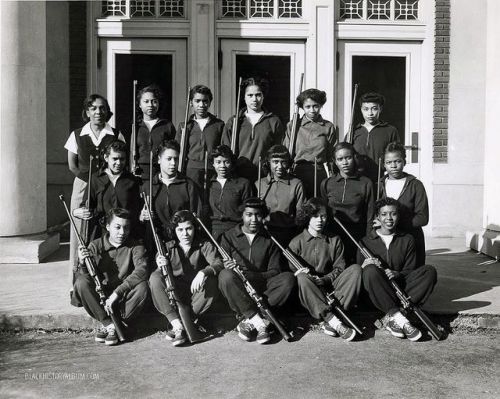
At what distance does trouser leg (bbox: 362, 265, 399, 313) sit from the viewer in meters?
5.22

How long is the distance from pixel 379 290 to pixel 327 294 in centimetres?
38

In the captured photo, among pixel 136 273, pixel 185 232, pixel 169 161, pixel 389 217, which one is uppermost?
pixel 169 161

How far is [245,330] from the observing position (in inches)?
203

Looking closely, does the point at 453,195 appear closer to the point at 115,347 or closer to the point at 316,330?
the point at 316,330

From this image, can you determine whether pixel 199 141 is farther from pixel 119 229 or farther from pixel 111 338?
pixel 111 338

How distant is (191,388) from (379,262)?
1864 millimetres

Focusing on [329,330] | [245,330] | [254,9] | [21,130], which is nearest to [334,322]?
[329,330]

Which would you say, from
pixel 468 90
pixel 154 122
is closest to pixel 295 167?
pixel 154 122

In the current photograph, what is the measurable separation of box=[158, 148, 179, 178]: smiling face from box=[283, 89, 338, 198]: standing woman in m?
1.16

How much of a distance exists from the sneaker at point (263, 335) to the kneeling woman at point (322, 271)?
0.35 meters

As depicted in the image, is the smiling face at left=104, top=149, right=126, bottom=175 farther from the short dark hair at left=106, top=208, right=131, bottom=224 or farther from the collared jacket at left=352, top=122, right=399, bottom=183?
the collared jacket at left=352, top=122, right=399, bottom=183

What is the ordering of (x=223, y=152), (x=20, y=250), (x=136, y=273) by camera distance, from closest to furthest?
(x=136, y=273), (x=223, y=152), (x=20, y=250)

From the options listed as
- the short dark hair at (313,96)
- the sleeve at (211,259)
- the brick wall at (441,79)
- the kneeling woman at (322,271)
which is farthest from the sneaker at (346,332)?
the brick wall at (441,79)

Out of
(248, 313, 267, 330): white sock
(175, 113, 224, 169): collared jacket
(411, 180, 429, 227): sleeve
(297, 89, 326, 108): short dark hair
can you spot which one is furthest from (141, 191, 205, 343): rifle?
(411, 180, 429, 227): sleeve
